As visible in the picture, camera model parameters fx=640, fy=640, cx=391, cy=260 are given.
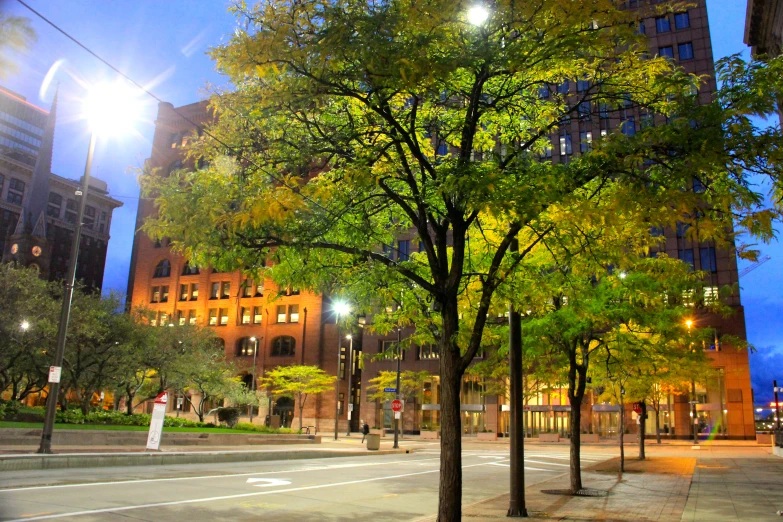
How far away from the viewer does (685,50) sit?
70.8 m

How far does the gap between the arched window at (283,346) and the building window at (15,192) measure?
1506 inches

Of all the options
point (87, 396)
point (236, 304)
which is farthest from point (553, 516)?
point (236, 304)

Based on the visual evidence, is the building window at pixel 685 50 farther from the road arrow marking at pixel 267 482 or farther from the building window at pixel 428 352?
the road arrow marking at pixel 267 482

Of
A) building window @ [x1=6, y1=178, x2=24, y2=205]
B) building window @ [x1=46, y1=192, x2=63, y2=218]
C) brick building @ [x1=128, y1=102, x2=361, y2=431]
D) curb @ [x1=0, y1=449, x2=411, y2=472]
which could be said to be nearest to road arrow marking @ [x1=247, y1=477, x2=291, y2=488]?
curb @ [x1=0, y1=449, x2=411, y2=472]

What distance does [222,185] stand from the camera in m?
9.79

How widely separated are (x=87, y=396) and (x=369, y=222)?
1218 inches

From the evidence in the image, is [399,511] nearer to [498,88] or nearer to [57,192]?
[498,88]

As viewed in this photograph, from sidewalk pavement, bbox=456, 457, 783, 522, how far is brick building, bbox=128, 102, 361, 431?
5510 cm

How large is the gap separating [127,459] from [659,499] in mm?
15976

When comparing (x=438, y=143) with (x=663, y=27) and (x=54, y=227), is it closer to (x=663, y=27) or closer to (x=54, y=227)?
(x=663, y=27)

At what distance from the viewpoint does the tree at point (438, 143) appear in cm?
823

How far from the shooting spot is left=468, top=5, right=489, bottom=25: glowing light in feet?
29.3


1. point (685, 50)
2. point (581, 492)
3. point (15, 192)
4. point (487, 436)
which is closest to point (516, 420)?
point (581, 492)

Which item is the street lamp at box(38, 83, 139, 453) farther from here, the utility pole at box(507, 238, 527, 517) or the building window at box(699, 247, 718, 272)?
the building window at box(699, 247, 718, 272)
